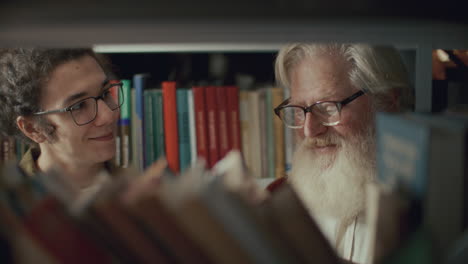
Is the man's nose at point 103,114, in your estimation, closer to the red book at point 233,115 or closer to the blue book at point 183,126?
the blue book at point 183,126

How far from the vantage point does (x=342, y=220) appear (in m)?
1.28

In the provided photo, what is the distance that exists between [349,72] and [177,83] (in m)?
0.76

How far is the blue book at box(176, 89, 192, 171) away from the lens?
1714mm

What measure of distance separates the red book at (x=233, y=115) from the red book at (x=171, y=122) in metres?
0.23

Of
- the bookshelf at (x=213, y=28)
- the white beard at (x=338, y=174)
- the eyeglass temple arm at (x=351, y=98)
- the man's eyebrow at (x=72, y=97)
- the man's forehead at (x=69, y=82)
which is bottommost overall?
the white beard at (x=338, y=174)

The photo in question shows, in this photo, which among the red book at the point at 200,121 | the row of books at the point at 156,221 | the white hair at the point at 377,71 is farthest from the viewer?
the red book at the point at 200,121

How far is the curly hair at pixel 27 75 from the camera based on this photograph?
4.33 ft

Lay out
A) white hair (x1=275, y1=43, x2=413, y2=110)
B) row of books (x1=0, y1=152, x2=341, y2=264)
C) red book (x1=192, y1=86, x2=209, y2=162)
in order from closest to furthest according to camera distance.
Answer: row of books (x1=0, y1=152, x2=341, y2=264)
white hair (x1=275, y1=43, x2=413, y2=110)
red book (x1=192, y1=86, x2=209, y2=162)

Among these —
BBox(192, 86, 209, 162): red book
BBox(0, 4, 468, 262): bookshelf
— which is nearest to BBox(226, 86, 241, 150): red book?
BBox(192, 86, 209, 162): red book

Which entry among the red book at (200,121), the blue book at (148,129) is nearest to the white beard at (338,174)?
the red book at (200,121)

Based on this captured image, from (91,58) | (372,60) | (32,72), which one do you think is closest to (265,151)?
(372,60)

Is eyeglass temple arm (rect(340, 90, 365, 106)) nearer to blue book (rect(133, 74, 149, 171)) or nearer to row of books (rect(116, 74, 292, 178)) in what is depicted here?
row of books (rect(116, 74, 292, 178))

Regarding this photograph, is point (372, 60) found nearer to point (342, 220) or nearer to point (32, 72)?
point (342, 220)

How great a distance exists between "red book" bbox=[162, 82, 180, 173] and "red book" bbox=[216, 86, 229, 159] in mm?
187
